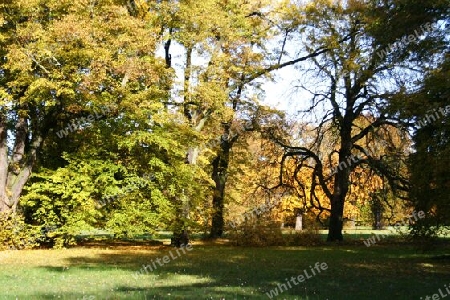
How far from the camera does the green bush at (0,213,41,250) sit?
22438 millimetres

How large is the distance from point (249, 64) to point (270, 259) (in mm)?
14195

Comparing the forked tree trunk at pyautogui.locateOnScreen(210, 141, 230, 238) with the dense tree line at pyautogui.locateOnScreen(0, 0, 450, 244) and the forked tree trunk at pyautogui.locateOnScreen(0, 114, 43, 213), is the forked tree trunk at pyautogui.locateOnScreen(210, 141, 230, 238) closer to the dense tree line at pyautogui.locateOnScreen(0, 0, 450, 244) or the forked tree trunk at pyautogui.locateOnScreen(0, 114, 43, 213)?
the dense tree line at pyautogui.locateOnScreen(0, 0, 450, 244)

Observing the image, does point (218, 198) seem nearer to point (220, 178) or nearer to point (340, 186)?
point (220, 178)

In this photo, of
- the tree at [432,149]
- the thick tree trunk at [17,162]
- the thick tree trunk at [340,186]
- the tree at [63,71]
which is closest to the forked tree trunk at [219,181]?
the thick tree trunk at [340,186]

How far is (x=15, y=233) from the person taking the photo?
23.2 metres

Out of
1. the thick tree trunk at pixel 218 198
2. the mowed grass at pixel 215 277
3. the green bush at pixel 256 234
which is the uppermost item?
the thick tree trunk at pixel 218 198

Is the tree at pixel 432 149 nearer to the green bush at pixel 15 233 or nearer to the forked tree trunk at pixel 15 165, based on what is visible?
the green bush at pixel 15 233

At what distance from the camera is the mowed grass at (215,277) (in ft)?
34.6

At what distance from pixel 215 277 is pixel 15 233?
528 inches

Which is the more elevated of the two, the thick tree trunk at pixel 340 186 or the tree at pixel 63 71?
the tree at pixel 63 71

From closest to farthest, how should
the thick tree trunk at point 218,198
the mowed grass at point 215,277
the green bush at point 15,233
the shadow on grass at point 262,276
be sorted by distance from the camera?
1. the mowed grass at point 215,277
2. the shadow on grass at point 262,276
3. the green bush at point 15,233
4. the thick tree trunk at point 218,198

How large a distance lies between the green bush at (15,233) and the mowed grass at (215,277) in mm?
1981

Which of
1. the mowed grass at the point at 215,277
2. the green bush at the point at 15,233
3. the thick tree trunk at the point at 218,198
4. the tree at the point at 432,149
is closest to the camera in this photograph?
the mowed grass at the point at 215,277

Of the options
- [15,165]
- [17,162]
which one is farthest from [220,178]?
[15,165]
